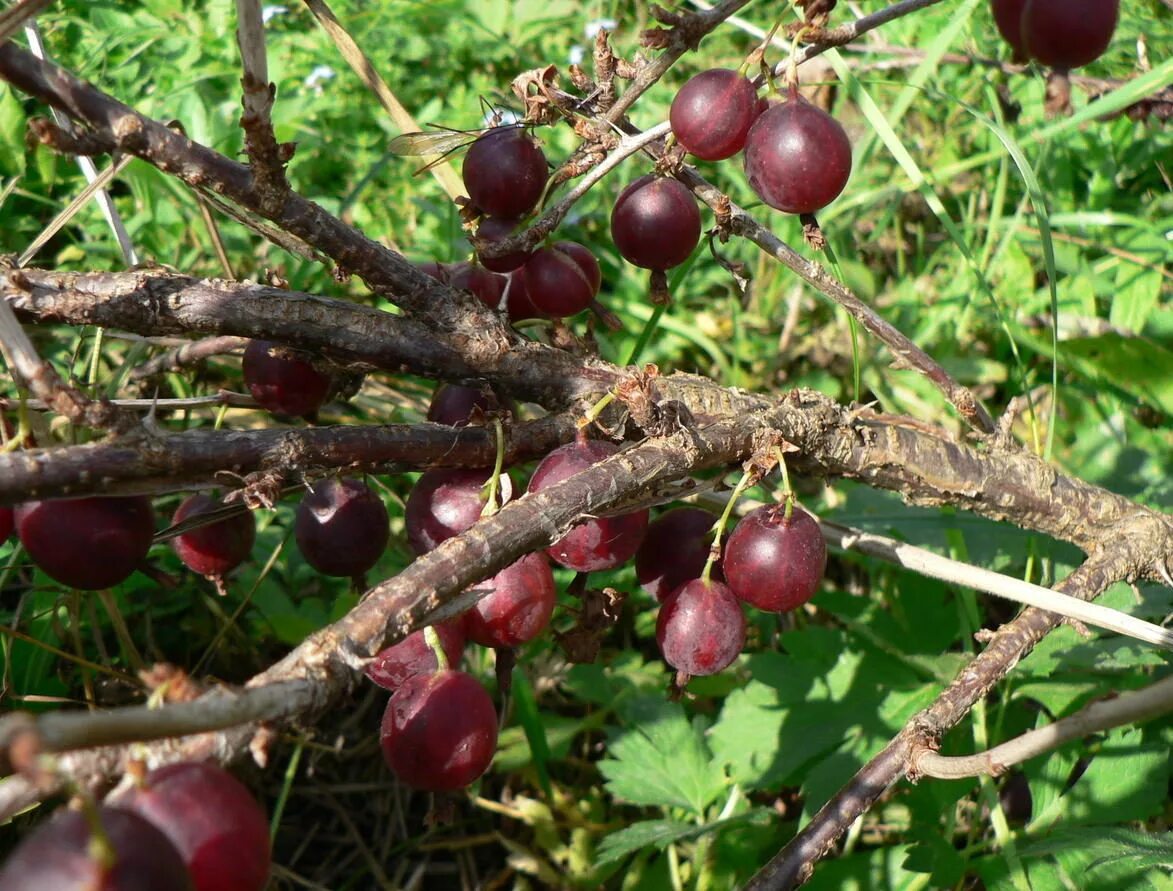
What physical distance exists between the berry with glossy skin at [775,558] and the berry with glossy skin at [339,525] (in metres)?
0.57

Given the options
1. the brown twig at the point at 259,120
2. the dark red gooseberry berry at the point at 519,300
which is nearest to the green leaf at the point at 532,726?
the dark red gooseberry berry at the point at 519,300

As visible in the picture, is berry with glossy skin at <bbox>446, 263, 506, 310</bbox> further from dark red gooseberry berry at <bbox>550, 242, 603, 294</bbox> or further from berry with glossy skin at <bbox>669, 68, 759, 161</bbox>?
berry with glossy skin at <bbox>669, 68, 759, 161</bbox>

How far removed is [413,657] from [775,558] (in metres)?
0.52

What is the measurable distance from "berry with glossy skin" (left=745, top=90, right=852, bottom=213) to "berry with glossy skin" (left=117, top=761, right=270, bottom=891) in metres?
1.08

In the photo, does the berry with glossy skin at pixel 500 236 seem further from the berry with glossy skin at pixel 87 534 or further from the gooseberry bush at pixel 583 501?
the berry with glossy skin at pixel 87 534

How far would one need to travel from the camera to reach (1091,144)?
3.39 metres

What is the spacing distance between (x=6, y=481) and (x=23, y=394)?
0.17 m

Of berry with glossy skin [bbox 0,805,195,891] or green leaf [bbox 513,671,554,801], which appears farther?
green leaf [bbox 513,671,554,801]

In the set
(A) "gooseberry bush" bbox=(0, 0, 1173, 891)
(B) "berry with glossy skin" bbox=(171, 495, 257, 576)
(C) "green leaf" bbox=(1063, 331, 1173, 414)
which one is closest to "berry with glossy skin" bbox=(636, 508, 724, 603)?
(A) "gooseberry bush" bbox=(0, 0, 1173, 891)

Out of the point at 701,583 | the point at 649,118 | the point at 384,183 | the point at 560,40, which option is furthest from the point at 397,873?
the point at 560,40

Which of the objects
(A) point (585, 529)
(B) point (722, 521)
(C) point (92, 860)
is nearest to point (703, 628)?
(B) point (722, 521)

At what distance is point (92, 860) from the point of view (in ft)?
2.11

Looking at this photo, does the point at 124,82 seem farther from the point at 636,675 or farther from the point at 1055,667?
the point at 1055,667

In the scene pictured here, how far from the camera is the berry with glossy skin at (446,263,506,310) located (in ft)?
6.00
